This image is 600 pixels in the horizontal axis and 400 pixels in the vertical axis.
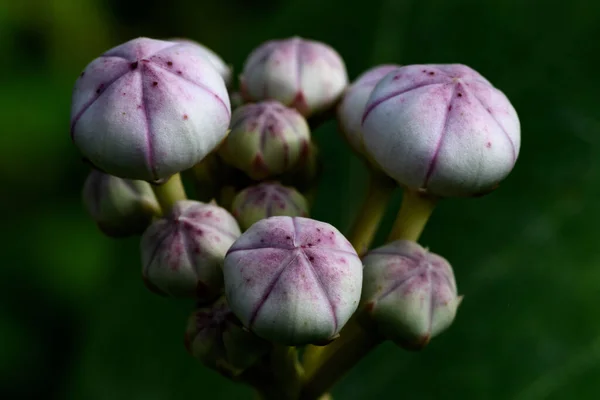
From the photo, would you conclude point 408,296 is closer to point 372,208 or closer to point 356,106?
point 372,208

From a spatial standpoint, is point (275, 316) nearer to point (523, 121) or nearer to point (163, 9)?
point (523, 121)

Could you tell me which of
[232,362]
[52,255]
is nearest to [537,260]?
[232,362]

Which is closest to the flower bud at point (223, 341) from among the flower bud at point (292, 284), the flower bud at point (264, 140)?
the flower bud at point (292, 284)

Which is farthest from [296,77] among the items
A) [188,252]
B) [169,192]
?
[188,252]

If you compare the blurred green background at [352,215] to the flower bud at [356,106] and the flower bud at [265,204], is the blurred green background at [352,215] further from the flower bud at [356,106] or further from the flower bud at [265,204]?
the flower bud at [265,204]

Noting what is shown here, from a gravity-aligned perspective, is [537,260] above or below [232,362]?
below

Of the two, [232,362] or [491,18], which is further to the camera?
[491,18]
